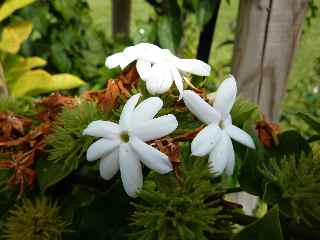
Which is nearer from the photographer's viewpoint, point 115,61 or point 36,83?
point 115,61

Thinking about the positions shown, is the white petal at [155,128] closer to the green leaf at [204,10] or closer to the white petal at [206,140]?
the white petal at [206,140]

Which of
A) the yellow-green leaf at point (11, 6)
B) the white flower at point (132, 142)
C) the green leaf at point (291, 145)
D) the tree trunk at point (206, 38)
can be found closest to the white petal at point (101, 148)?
the white flower at point (132, 142)

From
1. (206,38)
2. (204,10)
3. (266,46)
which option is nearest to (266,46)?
(266,46)

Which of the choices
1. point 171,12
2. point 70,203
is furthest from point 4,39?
point 70,203

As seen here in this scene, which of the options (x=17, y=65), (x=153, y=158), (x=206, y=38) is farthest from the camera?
(x=206, y=38)

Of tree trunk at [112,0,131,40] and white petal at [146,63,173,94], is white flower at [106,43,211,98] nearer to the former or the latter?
white petal at [146,63,173,94]

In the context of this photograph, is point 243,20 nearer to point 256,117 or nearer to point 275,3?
point 275,3

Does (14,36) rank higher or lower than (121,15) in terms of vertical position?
higher

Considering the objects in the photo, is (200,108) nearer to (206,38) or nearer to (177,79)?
(177,79)
